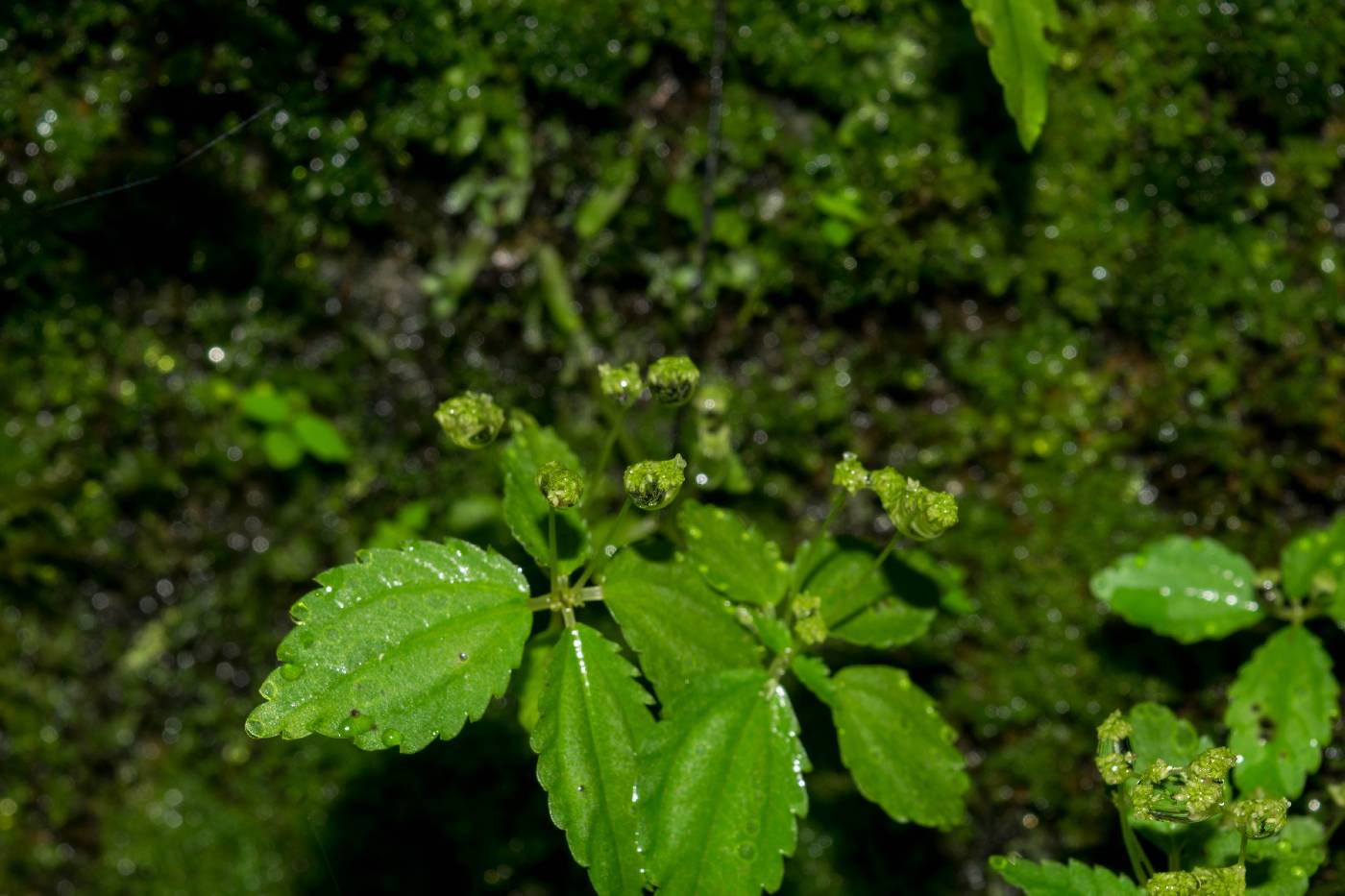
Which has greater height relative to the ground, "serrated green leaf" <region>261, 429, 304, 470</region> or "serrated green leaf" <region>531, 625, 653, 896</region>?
"serrated green leaf" <region>531, 625, 653, 896</region>

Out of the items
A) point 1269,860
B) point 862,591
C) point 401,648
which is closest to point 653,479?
point 401,648

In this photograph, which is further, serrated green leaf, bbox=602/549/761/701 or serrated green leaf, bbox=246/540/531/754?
serrated green leaf, bbox=602/549/761/701

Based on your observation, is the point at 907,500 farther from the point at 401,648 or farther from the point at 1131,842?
the point at 401,648

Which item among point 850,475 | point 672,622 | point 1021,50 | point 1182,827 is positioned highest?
point 1021,50

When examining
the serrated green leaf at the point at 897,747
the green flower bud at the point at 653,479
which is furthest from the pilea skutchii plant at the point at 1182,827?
the green flower bud at the point at 653,479

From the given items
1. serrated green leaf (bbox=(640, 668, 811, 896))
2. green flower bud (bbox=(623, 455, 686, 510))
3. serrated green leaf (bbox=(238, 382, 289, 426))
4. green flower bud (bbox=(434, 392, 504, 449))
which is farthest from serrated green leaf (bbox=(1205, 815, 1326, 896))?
serrated green leaf (bbox=(238, 382, 289, 426))

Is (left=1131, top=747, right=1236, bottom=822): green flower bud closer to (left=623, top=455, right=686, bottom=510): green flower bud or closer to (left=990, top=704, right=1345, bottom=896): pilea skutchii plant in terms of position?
(left=990, top=704, right=1345, bottom=896): pilea skutchii plant
